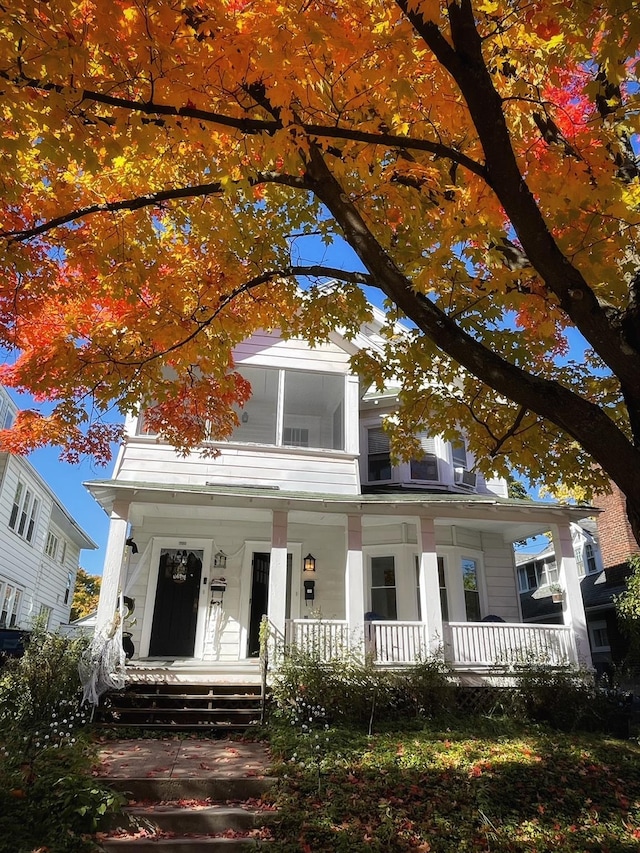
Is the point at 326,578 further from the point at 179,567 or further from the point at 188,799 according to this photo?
the point at 188,799

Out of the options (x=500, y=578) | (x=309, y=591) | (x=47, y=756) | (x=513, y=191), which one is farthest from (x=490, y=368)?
(x=500, y=578)

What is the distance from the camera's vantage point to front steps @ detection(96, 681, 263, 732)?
8984 mm

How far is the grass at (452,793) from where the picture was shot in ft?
16.8

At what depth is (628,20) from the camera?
11.1 ft

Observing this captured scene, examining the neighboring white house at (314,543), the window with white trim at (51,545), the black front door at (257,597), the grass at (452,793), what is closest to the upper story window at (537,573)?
the neighboring white house at (314,543)

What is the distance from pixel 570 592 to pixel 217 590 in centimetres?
747

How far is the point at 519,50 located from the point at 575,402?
354cm

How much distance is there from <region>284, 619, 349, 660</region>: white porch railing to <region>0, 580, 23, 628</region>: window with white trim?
12063 millimetres

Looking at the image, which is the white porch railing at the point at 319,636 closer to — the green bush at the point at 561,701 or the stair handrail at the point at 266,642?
the stair handrail at the point at 266,642

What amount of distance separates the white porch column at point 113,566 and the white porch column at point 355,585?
4.32m

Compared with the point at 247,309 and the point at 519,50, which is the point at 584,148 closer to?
the point at 519,50

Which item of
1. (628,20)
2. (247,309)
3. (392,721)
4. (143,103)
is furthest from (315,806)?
(628,20)

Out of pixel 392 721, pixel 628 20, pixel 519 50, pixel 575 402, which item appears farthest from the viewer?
pixel 392 721

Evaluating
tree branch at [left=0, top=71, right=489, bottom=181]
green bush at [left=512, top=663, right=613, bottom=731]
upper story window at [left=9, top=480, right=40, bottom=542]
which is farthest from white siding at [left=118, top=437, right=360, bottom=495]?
upper story window at [left=9, top=480, right=40, bottom=542]
